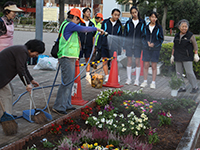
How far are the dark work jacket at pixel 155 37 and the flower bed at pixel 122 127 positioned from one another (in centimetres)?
208

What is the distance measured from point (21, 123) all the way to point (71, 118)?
2.59 ft

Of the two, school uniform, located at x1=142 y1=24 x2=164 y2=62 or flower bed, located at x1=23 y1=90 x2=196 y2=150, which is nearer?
flower bed, located at x1=23 y1=90 x2=196 y2=150

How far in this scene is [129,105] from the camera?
527cm

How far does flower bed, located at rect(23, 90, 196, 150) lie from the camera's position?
3.57 meters

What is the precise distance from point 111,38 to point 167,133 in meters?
4.23

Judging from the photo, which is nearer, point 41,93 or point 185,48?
point 41,93

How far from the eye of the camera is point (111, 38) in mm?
8078

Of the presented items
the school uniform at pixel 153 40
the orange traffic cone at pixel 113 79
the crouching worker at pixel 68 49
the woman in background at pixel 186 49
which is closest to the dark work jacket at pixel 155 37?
the school uniform at pixel 153 40

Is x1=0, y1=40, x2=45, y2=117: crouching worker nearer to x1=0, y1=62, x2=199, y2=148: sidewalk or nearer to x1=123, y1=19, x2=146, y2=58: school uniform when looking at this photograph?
x1=0, y1=62, x2=199, y2=148: sidewalk

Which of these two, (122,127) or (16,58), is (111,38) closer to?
(122,127)

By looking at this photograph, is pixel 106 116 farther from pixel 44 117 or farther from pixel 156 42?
pixel 156 42

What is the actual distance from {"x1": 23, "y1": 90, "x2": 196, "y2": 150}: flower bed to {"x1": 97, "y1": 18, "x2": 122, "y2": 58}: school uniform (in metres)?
2.19

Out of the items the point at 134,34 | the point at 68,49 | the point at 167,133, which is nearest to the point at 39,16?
the point at 134,34

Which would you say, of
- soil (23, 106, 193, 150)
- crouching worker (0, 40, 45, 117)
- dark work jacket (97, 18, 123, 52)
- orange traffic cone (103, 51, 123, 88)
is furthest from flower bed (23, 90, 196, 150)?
dark work jacket (97, 18, 123, 52)
